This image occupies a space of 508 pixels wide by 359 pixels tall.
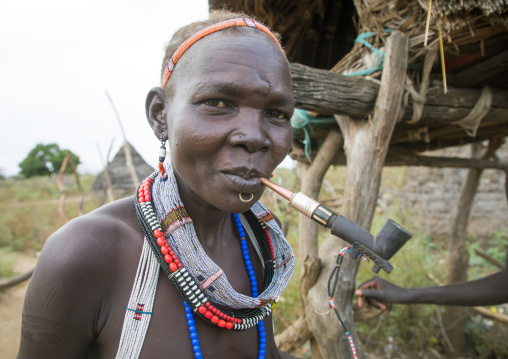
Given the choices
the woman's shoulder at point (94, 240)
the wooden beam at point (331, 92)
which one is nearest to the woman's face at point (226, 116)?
the woman's shoulder at point (94, 240)

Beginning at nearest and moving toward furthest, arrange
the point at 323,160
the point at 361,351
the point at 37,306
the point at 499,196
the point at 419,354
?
the point at 37,306
the point at 361,351
the point at 323,160
the point at 419,354
the point at 499,196

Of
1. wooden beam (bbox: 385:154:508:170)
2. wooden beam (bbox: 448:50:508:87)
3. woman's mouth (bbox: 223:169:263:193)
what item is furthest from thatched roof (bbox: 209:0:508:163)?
woman's mouth (bbox: 223:169:263:193)

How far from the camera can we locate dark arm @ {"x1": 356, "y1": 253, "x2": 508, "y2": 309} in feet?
6.78

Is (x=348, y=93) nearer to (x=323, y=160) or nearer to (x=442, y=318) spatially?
(x=323, y=160)

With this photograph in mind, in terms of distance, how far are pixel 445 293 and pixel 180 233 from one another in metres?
2.03

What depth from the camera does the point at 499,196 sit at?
649 centimetres

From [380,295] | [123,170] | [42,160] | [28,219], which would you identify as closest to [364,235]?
[380,295]

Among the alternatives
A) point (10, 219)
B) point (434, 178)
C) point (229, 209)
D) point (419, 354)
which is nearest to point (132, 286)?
point (229, 209)

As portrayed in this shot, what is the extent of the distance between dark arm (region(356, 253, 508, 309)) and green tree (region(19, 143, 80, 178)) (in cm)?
1365

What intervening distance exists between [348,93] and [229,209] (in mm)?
1109

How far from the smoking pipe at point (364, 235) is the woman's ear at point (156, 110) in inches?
18.8

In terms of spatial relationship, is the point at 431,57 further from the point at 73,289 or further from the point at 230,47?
the point at 73,289

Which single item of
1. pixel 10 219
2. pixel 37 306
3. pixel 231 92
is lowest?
pixel 10 219

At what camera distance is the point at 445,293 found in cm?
225
